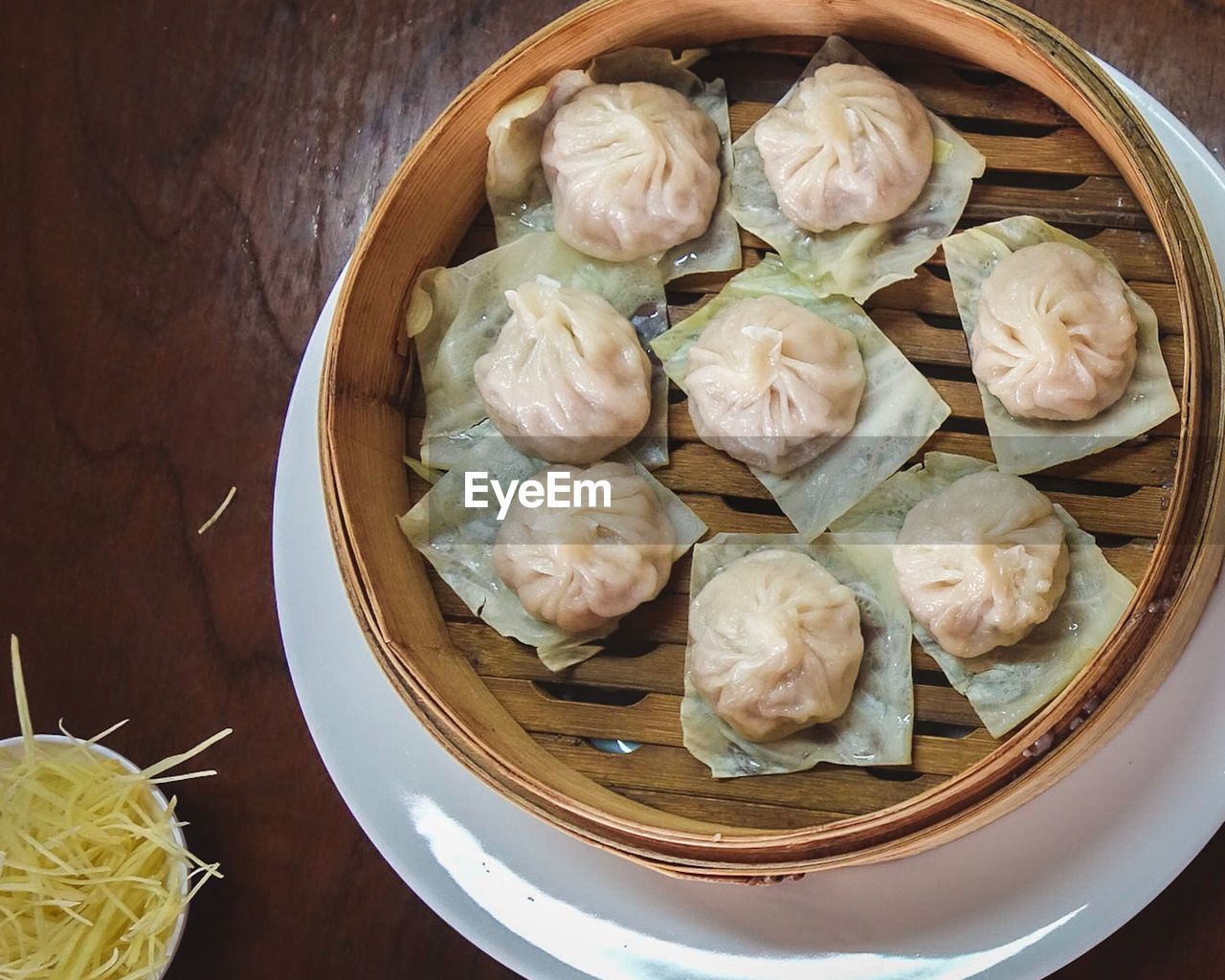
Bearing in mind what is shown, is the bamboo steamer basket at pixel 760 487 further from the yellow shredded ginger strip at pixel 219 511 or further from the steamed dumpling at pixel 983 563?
the yellow shredded ginger strip at pixel 219 511

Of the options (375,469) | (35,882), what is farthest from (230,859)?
(375,469)

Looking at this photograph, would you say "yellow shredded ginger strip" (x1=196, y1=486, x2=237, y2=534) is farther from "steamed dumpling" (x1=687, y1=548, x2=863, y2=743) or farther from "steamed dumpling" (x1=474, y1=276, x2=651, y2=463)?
"steamed dumpling" (x1=687, y1=548, x2=863, y2=743)

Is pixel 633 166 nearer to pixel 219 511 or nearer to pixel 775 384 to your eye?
pixel 775 384

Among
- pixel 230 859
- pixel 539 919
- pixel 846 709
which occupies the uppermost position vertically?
pixel 846 709

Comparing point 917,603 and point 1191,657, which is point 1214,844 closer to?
point 1191,657

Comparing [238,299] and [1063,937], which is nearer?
[1063,937]

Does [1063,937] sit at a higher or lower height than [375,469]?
lower

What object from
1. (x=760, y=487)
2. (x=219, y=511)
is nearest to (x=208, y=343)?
(x=219, y=511)
